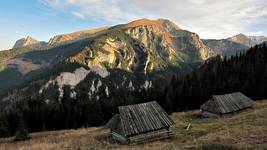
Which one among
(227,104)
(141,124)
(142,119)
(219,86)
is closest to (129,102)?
(219,86)

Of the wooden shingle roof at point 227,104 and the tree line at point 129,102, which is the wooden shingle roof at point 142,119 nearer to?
the wooden shingle roof at point 227,104

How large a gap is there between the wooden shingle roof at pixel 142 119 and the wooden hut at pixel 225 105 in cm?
2130

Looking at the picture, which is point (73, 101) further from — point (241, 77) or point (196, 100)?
point (241, 77)

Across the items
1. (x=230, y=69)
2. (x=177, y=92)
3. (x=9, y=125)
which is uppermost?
(x=230, y=69)

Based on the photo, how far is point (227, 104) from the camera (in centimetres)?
5588

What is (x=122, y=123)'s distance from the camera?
3459cm

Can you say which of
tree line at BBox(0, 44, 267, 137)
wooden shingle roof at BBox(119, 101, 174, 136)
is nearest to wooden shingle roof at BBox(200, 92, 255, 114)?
wooden shingle roof at BBox(119, 101, 174, 136)

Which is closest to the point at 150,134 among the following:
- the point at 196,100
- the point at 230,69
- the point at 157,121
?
the point at 157,121

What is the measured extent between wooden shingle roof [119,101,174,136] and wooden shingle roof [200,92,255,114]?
21302 mm

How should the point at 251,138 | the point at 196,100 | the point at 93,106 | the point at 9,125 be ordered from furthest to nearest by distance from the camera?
1. the point at 93,106
2. the point at 196,100
3. the point at 9,125
4. the point at 251,138

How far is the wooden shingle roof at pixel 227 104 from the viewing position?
54.3 metres

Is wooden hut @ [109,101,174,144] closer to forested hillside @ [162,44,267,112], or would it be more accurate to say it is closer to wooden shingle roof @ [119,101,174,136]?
wooden shingle roof @ [119,101,174,136]

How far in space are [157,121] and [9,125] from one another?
70954 millimetres

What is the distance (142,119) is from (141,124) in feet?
2.70
